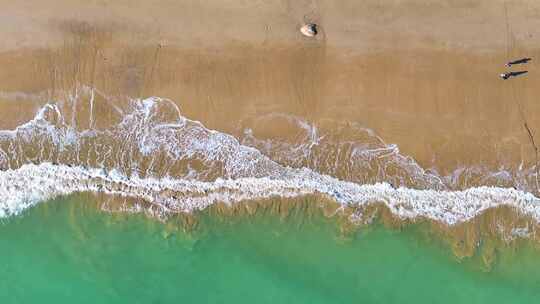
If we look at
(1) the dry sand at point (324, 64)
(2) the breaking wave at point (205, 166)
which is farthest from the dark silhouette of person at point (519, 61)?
(2) the breaking wave at point (205, 166)

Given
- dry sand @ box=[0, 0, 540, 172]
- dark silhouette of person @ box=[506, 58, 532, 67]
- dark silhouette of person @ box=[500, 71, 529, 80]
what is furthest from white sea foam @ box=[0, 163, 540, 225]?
dark silhouette of person @ box=[506, 58, 532, 67]

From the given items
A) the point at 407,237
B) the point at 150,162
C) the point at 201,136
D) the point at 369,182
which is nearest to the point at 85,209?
the point at 150,162

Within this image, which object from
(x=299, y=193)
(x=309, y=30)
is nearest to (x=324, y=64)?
(x=309, y=30)

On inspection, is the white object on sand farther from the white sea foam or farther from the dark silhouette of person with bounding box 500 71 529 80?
the dark silhouette of person with bounding box 500 71 529 80

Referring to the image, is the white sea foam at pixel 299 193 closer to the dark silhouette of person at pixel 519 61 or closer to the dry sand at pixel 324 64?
the dry sand at pixel 324 64

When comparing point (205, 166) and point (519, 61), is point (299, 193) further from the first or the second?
point (519, 61)

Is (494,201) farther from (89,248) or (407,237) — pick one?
(89,248)
